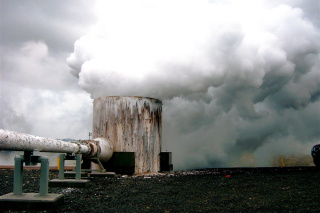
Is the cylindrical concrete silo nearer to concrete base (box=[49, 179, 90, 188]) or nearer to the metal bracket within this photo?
concrete base (box=[49, 179, 90, 188])

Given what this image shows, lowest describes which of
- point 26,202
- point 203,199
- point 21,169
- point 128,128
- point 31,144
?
point 203,199

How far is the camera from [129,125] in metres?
10.1

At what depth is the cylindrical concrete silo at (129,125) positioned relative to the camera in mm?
10109

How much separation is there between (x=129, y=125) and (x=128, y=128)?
10 centimetres

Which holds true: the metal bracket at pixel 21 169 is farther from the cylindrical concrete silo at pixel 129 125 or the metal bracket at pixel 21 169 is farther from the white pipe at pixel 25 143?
the cylindrical concrete silo at pixel 129 125

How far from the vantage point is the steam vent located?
32.5 feet

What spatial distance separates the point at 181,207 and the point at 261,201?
119cm

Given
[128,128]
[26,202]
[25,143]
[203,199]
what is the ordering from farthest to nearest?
[128,128] → [203,199] → [26,202] → [25,143]

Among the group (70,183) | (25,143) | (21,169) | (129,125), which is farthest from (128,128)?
(25,143)

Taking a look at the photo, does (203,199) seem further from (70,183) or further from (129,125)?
(129,125)

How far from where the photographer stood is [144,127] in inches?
405

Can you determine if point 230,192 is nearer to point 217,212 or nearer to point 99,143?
point 217,212

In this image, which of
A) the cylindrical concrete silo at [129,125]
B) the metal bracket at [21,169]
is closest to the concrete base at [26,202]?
the metal bracket at [21,169]

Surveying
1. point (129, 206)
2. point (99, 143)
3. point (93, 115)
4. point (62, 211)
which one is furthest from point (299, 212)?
point (93, 115)
